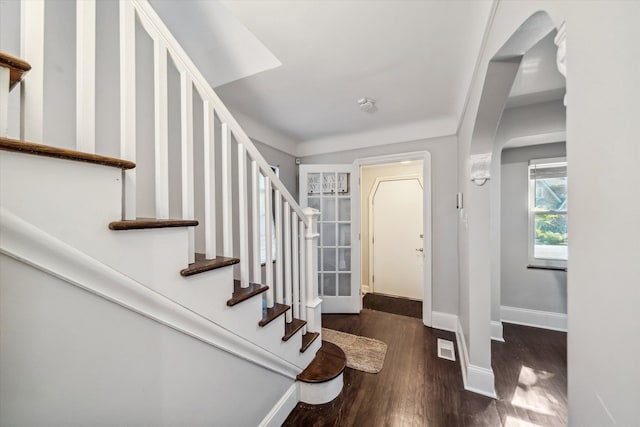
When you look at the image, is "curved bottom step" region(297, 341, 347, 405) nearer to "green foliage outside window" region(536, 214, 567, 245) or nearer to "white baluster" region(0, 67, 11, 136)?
"white baluster" region(0, 67, 11, 136)

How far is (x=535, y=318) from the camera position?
2.58 meters

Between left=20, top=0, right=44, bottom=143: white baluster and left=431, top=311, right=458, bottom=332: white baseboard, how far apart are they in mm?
3216

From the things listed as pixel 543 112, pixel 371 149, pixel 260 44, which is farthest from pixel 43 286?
pixel 543 112

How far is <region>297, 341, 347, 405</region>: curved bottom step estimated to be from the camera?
4.80 feet

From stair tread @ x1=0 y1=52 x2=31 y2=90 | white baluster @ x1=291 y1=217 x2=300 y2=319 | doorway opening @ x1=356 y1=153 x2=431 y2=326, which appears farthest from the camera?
doorway opening @ x1=356 y1=153 x2=431 y2=326

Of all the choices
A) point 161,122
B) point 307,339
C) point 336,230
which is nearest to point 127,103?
point 161,122

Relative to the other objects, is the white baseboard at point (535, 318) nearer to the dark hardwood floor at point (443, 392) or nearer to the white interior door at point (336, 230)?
the dark hardwood floor at point (443, 392)

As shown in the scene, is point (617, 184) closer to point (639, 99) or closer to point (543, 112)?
point (639, 99)

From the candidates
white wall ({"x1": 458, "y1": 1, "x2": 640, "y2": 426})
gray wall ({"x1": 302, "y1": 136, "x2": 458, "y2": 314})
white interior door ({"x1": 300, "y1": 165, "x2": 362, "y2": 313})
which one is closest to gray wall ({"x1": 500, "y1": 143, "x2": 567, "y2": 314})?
gray wall ({"x1": 302, "y1": 136, "x2": 458, "y2": 314})

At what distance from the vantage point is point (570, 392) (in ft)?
1.64

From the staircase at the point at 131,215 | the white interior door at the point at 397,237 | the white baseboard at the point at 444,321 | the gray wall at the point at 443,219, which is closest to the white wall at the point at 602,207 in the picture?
the staircase at the point at 131,215

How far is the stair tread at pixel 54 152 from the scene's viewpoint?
1.58 ft

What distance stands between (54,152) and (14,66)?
198 mm

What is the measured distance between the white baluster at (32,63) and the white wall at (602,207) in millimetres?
1226
